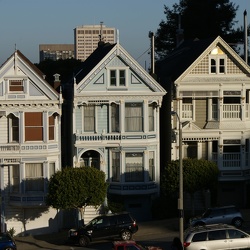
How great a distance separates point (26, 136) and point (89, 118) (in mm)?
4149

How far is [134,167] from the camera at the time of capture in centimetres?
5412

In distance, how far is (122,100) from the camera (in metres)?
53.4

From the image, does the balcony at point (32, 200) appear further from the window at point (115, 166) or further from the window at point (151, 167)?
the window at point (151, 167)

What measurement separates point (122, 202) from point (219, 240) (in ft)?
48.5

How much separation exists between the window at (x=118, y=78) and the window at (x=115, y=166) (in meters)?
4.38

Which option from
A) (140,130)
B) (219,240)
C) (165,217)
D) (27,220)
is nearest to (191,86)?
(140,130)

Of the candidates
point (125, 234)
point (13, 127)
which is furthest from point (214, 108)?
point (13, 127)

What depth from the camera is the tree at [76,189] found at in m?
50.0

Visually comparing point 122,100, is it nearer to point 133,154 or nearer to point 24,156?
point 133,154

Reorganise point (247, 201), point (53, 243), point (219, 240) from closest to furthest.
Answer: point (219, 240) → point (53, 243) → point (247, 201)

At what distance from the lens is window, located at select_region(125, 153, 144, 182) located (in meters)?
54.0

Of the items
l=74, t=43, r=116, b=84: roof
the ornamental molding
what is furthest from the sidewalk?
l=74, t=43, r=116, b=84: roof

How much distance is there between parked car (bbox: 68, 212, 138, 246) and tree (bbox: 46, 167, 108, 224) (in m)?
3.31

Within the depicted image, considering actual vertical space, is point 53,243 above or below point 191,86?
below
